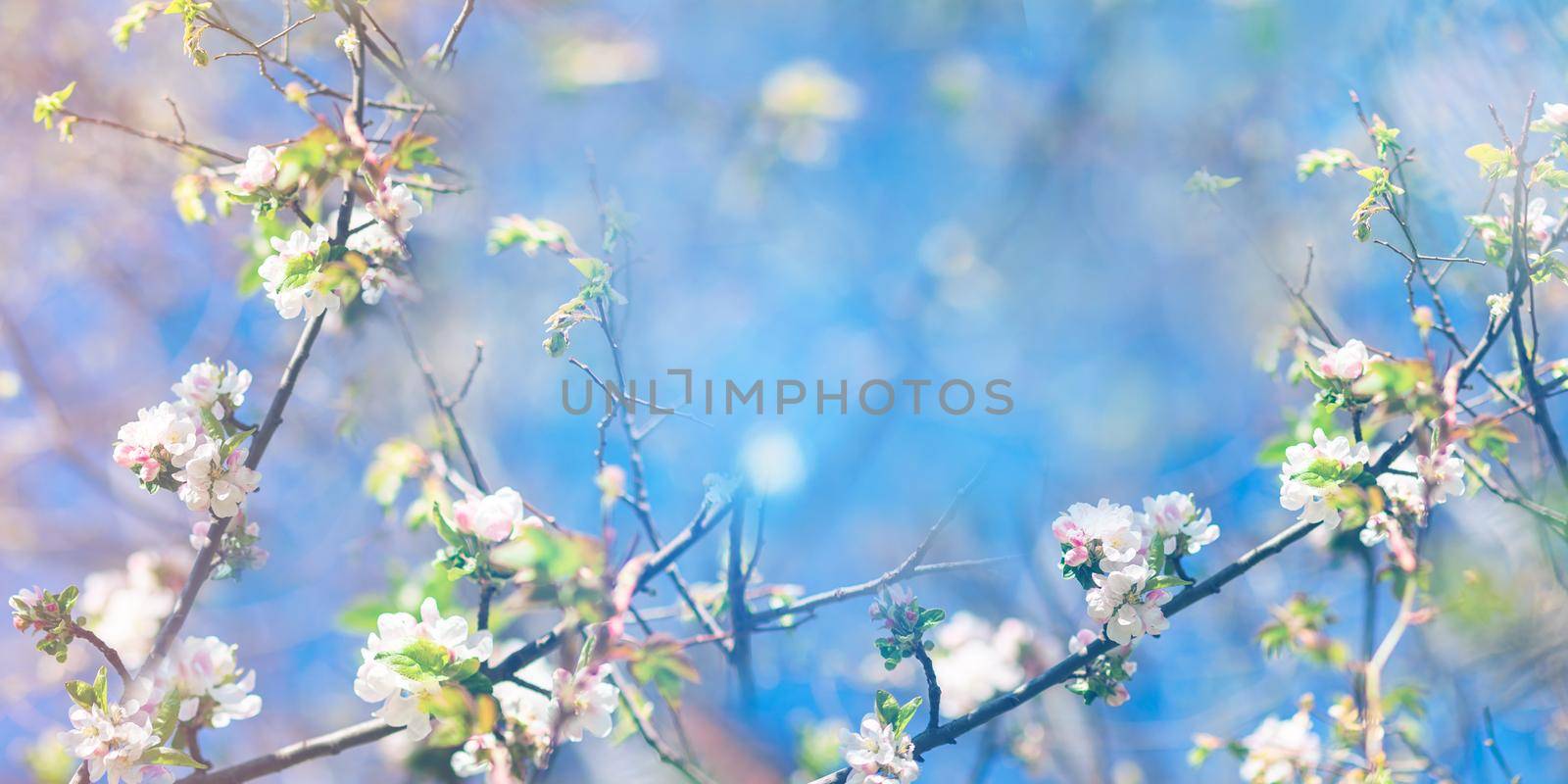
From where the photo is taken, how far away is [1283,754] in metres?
1.36

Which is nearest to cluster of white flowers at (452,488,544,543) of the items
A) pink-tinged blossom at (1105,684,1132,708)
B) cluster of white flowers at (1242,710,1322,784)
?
pink-tinged blossom at (1105,684,1132,708)

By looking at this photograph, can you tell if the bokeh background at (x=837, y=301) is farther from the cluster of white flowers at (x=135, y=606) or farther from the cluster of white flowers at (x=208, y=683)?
the cluster of white flowers at (x=208, y=683)

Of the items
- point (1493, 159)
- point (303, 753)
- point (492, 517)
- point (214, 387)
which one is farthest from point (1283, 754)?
point (214, 387)

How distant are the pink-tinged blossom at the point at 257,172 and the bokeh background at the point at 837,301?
3.38 feet

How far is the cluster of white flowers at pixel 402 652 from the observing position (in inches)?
34.2

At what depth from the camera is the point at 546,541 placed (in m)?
0.81

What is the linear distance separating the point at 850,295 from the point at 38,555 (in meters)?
2.57

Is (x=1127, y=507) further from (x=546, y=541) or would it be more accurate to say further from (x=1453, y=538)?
(x=1453, y=538)

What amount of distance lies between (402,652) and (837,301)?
2002 millimetres

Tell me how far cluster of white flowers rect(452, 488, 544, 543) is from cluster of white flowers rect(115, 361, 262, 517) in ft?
0.93

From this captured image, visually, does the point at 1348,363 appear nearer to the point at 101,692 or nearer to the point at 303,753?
the point at 303,753

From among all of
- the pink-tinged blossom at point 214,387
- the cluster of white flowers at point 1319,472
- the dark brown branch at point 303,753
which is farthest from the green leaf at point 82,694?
the cluster of white flowers at point 1319,472

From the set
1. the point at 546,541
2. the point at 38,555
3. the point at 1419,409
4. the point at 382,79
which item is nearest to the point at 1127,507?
the point at 1419,409

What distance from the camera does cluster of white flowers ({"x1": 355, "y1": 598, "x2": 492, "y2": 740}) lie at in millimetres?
868
